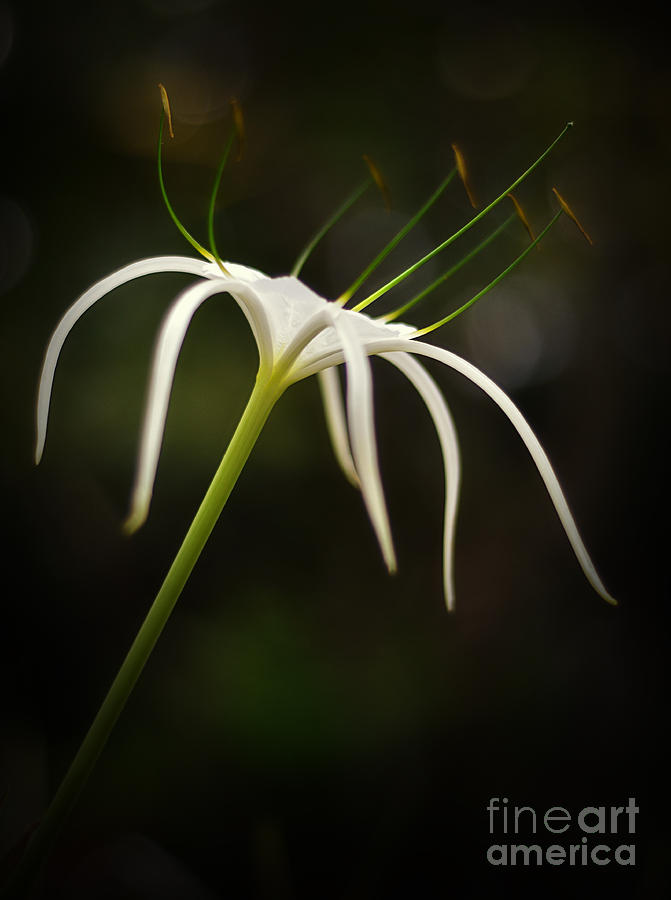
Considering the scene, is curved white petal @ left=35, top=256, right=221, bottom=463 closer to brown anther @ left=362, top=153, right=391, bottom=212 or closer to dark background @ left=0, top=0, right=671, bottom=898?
brown anther @ left=362, top=153, right=391, bottom=212

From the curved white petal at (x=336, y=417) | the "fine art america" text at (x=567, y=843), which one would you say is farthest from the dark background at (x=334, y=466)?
the curved white petal at (x=336, y=417)

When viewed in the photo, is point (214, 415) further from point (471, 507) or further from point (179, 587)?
point (179, 587)

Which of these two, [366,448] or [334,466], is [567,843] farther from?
[366,448]

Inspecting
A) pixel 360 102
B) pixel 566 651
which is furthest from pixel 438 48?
pixel 566 651

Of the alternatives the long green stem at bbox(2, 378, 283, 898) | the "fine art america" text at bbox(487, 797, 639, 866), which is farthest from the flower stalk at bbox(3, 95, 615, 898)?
the "fine art america" text at bbox(487, 797, 639, 866)

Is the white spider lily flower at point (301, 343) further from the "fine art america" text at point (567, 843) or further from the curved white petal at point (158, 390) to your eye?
the "fine art america" text at point (567, 843)
